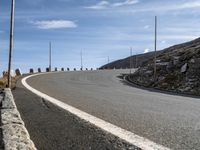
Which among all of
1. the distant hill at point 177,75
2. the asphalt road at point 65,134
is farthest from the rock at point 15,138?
the distant hill at point 177,75

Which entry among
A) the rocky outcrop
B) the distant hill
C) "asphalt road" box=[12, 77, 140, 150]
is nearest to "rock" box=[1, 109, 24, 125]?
the rocky outcrop

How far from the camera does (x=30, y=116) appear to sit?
31.1 ft

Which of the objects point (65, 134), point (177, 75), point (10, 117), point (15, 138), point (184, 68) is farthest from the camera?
point (184, 68)

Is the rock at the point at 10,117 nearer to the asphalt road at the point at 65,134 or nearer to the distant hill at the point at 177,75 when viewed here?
the asphalt road at the point at 65,134

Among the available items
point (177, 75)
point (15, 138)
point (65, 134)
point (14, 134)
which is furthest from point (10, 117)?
point (177, 75)

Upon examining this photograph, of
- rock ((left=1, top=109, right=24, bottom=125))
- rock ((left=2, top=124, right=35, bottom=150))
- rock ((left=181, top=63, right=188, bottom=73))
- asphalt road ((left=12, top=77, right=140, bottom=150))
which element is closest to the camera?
rock ((left=2, top=124, right=35, bottom=150))

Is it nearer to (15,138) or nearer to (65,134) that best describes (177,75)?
(65,134)

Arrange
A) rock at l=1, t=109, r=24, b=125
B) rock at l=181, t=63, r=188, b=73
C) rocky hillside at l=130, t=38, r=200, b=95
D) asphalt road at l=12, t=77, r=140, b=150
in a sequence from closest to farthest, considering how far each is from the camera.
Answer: asphalt road at l=12, t=77, r=140, b=150 → rock at l=1, t=109, r=24, b=125 → rocky hillside at l=130, t=38, r=200, b=95 → rock at l=181, t=63, r=188, b=73

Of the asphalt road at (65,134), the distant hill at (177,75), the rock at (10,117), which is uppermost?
the distant hill at (177,75)

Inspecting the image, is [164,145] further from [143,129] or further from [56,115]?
[56,115]

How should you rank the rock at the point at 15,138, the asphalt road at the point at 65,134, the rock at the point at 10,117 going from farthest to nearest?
the rock at the point at 10,117, the asphalt road at the point at 65,134, the rock at the point at 15,138

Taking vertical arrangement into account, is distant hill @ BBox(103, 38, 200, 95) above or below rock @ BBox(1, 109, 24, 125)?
above

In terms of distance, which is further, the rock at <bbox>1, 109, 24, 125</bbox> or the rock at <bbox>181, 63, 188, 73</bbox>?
the rock at <bbox>181, 63, 188, 73</bbox>

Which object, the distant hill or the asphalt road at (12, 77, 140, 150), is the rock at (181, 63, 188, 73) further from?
the asphalt road at (12, 77, 140, 150)
